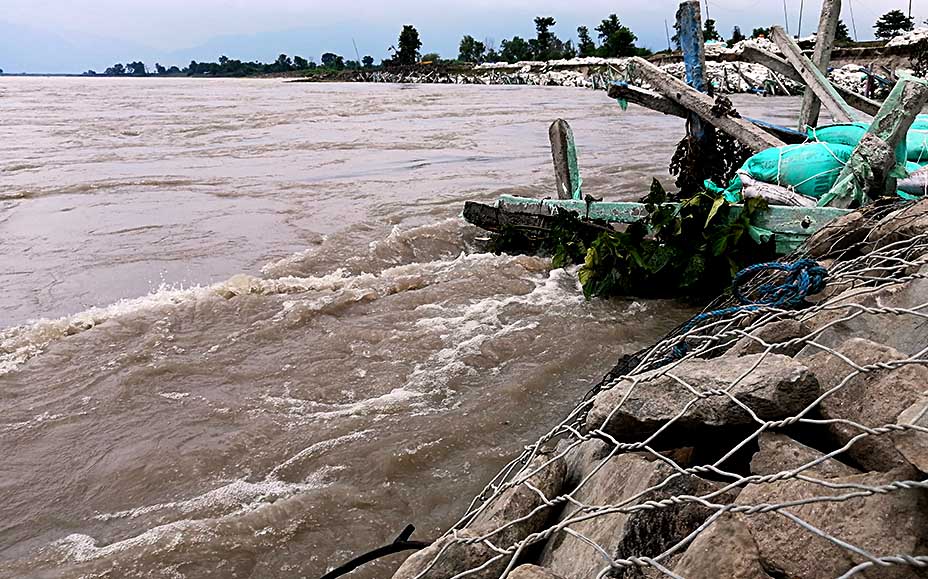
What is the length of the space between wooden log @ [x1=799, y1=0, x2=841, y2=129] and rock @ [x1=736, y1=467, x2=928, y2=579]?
755 centimetres

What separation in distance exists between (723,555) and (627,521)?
32 centimetres

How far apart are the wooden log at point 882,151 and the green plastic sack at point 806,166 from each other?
1.55 ft

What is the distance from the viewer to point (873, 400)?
6.01 feet

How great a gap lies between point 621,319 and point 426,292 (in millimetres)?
1617

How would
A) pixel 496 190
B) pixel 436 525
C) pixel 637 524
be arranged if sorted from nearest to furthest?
pixel 637 524 < pixel 436 525 < pixel 496 190

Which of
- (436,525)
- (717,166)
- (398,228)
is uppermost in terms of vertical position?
(717,166)

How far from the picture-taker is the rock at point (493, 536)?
6.28ft

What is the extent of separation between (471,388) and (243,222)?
227 inches

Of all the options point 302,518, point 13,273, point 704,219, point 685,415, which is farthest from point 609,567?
point 13,273

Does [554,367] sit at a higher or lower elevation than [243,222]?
lower

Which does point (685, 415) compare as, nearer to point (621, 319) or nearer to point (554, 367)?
point (554, 367)

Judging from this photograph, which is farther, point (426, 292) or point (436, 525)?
point (426, 292)

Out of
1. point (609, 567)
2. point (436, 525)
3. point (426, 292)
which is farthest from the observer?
point (426, 292)

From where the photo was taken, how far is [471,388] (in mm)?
4047
